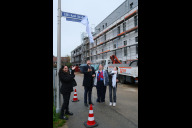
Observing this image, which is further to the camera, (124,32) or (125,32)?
(124,32)

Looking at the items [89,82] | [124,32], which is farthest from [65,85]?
[124,32]

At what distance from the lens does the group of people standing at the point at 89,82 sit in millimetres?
3969

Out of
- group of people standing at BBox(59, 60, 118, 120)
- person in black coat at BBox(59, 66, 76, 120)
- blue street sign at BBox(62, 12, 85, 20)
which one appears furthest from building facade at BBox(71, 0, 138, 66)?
person in black coat at BBox(59, 66, 76, 120)

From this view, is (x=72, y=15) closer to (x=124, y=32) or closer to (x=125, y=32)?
(x=125, y=32)

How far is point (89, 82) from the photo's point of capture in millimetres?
5332

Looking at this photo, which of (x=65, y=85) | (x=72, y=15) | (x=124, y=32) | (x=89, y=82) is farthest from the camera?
(x=124, y=32)

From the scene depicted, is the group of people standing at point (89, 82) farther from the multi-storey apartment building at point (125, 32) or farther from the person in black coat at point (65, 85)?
the multi-storey apartment building at point (125, 32)

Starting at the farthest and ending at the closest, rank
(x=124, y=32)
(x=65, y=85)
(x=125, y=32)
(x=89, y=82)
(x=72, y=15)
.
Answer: (x=124, y=32) < (x=125, y=32) < (x=89, y=82) < (x=72, y=15) < (x=65, y=85)

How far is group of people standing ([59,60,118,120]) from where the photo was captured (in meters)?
3.97

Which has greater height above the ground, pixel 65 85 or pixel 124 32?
pixel 124 32
